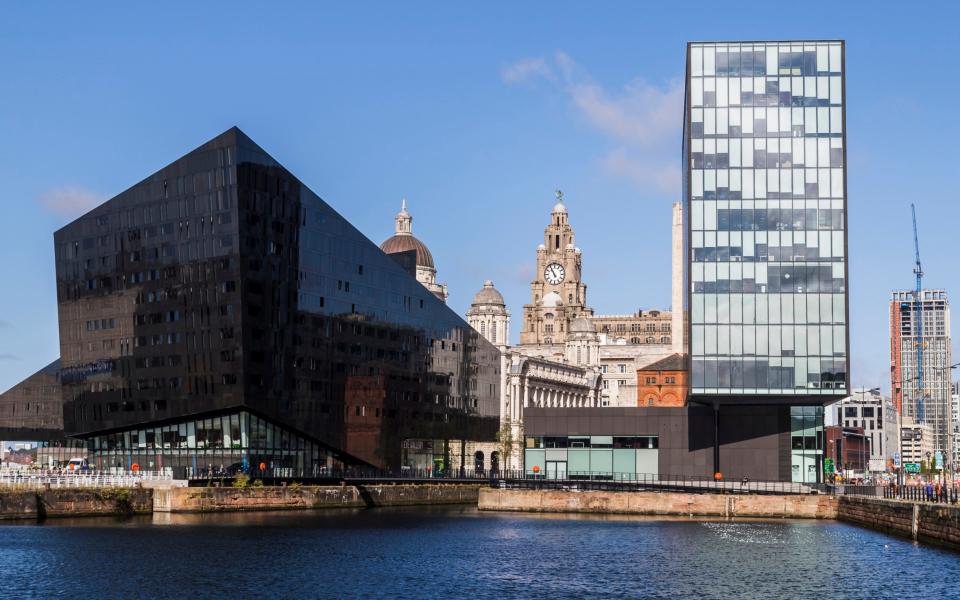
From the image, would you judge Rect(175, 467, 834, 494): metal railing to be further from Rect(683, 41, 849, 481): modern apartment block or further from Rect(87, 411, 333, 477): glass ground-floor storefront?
Rect(683, 41, 849, 481): modern apartment block

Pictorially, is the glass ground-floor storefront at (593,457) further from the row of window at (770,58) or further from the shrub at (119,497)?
the shrub at (119,497)

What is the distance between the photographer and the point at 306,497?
12469cm

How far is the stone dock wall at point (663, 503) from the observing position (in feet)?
368

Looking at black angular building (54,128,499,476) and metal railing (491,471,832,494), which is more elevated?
black angular building (54,128,499,476)

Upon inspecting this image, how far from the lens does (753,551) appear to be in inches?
3334

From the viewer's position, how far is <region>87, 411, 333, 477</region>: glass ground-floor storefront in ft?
440

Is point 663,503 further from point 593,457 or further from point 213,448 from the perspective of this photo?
point 213,448

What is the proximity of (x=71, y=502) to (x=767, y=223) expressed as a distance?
62326mm

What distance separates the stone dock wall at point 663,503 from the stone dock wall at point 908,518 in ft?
11.2

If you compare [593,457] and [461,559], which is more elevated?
[593,457]

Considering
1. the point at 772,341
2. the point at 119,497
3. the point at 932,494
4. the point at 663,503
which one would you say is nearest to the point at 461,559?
the point at 119,497

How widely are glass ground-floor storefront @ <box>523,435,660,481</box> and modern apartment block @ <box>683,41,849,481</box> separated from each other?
39.4 feet

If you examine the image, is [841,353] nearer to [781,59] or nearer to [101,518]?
[781,59]

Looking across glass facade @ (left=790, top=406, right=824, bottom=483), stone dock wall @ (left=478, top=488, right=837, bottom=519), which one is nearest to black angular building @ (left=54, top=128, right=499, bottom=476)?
stone dock wall @ (left=478, top=488, right=837, bottom=519)
